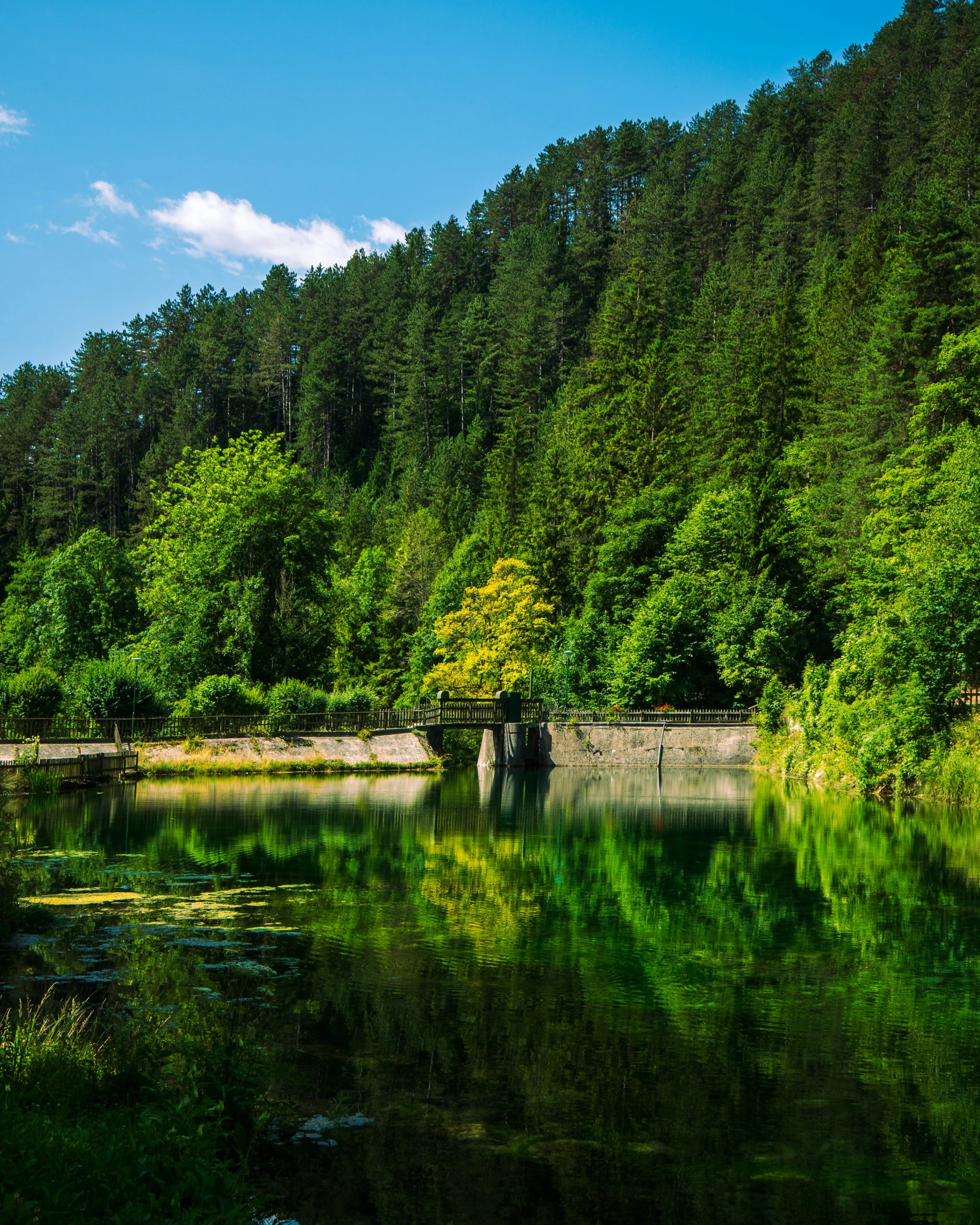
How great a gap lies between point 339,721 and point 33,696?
1273cm

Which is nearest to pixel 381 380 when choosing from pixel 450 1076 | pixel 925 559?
pixel 925 559

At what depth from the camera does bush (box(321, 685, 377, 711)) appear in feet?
173

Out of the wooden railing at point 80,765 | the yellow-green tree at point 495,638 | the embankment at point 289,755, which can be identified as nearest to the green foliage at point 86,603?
the yellow-green tree at point 495,638

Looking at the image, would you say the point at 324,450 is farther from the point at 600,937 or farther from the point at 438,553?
the point at 600,937

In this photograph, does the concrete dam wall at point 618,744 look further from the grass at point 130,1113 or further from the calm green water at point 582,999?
the grass at point 130,1113

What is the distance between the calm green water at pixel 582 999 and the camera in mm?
8094

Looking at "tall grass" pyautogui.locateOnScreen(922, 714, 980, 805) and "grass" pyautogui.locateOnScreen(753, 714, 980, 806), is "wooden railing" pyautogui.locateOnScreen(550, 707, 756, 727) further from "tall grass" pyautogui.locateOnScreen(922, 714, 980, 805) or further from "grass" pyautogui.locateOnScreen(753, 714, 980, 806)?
"tall grass" pyautogui.locateOnScreen(922, 714, 980, 805)

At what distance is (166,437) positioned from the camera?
353ft

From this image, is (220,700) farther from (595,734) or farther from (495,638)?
(495,638)

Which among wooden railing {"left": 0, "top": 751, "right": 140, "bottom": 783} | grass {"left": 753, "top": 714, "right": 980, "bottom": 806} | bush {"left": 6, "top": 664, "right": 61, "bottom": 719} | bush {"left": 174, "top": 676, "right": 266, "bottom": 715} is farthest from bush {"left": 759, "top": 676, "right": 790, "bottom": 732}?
bush {"left": 6, "top": 664, "right": 61, "bottom": 719}

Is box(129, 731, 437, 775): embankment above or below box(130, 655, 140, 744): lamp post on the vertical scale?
below

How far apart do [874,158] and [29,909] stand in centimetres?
10183

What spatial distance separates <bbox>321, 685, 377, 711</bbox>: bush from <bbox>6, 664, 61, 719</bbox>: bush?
12.7 meters

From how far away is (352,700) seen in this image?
54.2 meters
